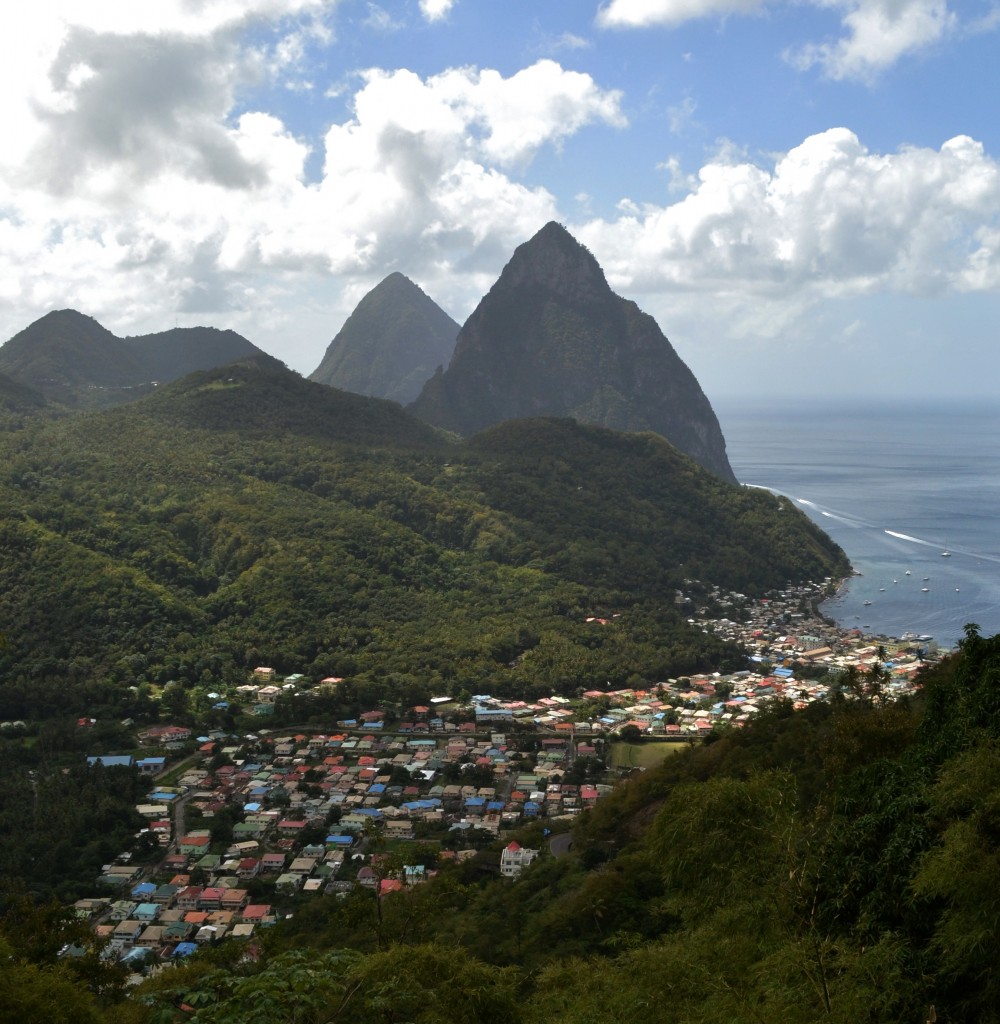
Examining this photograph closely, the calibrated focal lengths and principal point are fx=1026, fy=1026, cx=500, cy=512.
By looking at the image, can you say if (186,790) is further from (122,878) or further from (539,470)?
(539,470)

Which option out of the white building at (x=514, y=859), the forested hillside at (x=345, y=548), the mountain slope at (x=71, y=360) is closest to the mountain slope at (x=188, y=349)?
the mountain slope at (x=71, y=360)

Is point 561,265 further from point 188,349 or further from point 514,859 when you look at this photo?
point 514,859

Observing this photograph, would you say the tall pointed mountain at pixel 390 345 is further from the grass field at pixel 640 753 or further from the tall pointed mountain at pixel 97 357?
the grass field at pixel 640 753

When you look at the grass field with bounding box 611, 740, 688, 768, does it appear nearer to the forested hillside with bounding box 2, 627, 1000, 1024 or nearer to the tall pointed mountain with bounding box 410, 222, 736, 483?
the forested hillside with bounding box 2, 627, 1000, 1024

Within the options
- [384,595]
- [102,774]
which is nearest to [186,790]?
[102,774]

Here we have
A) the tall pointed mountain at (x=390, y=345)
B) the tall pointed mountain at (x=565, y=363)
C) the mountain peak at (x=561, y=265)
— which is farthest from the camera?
the tall pointed mountain at (x=390, y=345)

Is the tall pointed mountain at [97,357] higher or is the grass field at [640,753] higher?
the tall pointed mountain at [97,357]
